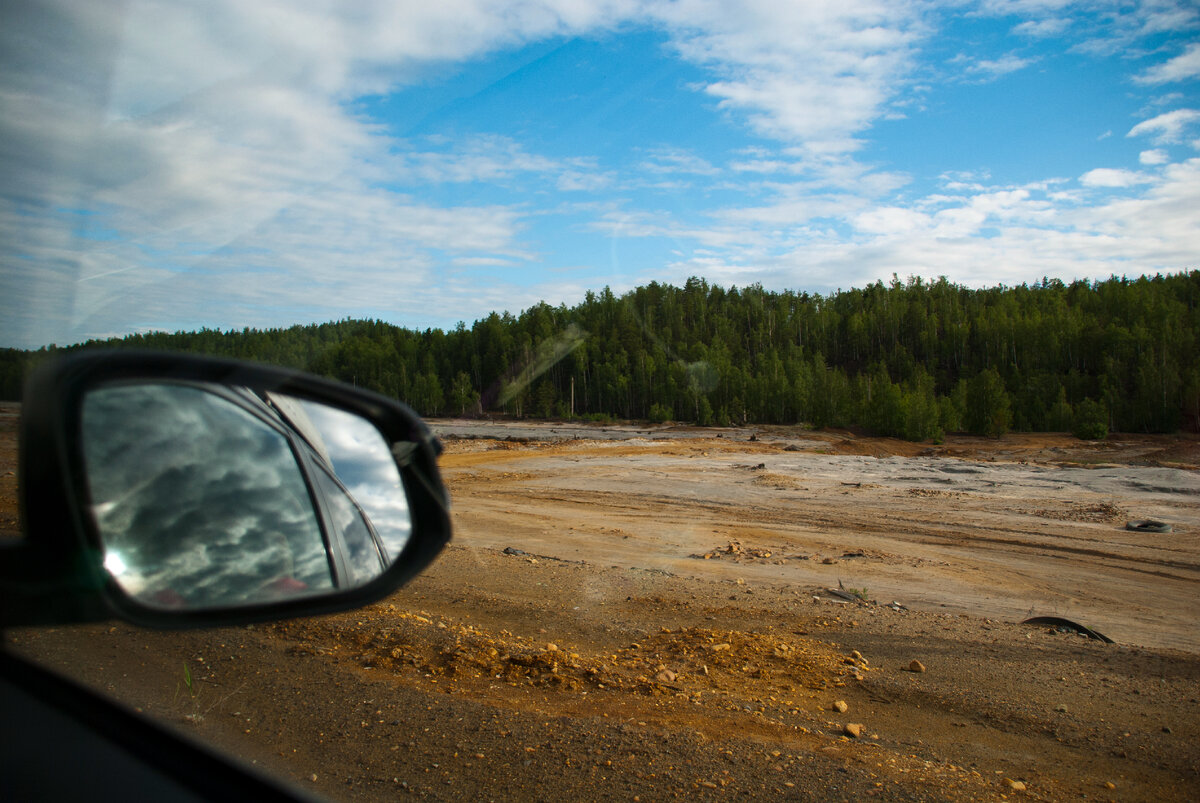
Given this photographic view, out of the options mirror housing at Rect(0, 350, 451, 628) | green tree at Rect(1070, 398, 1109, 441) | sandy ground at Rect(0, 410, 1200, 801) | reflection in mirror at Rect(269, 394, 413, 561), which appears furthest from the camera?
green tree at Rect(1070, 398, 1109, 441)

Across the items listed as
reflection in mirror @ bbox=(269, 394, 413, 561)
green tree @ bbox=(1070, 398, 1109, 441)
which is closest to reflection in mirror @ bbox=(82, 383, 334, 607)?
reflection in mirror @ bbox=(269, 394, 413, 561)

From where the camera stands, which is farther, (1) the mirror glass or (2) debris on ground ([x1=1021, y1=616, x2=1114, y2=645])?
(2) debris on ground ([x1=1021, y1=616, x2=1114, y2=645])

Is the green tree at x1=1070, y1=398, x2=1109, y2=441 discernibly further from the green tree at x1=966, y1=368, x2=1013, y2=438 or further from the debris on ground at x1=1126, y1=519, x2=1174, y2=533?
the debris on ground at x1=1126, y1=519, x2=1174, y2=533

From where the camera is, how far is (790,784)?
346cm

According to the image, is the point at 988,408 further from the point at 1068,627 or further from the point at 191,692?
the point at 191,692

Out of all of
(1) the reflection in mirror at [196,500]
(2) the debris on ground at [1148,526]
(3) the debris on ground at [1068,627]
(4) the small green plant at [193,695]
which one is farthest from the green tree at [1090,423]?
(1) the reflection in mirror at [196,500]

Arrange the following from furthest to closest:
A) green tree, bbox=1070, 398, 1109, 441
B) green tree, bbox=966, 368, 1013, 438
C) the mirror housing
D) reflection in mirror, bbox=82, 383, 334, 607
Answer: green tree, bbox=966, 368, 1013, 438
green tree, bbox=1070, 398, 1109, 441
reflection in mirror, bbox=82, 383, 334, 607
the mirror housing

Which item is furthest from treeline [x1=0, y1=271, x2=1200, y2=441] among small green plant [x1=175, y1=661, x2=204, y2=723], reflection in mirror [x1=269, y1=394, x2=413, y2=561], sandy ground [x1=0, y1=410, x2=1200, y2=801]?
reflection in mirror [x1=269, y1=394, x2=413, y2=561]

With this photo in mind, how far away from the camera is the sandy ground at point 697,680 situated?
11.6 ft

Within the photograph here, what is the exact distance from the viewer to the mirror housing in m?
1.06

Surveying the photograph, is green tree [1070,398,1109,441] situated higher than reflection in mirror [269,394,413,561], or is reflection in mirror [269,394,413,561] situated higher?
reflection in mirror [269,394,413,561]

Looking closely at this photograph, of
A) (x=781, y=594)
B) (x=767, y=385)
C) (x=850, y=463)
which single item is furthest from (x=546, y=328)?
(x=781, y=594)

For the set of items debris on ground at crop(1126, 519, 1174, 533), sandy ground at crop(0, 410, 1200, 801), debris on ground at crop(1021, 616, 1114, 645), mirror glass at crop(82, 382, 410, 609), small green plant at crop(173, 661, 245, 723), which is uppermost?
mirror glass at crop(82, 382, 410, 609)

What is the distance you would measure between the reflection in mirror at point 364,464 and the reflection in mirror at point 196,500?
0.13 meters
